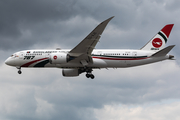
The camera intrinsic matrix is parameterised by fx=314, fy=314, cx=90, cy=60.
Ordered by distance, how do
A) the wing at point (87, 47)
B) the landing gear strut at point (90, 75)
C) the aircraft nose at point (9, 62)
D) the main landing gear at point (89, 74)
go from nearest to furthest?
the wing at point (87, 47), the main landing gear at point (89, 74), the landing gear strut at point (90, 75), the aircraft nose at point (9, 62)

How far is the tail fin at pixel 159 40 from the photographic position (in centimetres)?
4994

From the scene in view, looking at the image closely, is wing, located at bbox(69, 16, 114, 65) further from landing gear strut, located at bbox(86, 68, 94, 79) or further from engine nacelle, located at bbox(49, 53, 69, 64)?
landing gear strut, located at bbox(86, 68, 94, 79)

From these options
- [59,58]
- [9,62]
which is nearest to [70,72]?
[59,58]

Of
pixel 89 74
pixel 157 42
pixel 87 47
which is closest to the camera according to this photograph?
pixel 87 47

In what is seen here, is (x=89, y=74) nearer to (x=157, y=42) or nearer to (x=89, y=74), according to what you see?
(x=89, y=74)

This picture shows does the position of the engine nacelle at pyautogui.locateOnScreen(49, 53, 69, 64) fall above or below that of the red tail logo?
below

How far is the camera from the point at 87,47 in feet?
148

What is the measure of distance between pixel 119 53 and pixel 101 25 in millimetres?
9588

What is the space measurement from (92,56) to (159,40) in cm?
1118

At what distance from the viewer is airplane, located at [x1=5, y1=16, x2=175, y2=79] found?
45781mm

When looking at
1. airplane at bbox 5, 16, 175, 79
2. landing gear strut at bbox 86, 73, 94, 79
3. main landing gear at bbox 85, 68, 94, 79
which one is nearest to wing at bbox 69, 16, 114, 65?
airplane at bbox 5, 16, 175, 79

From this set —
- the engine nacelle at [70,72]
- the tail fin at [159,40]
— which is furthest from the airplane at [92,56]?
the engine nacelle at [70,72]

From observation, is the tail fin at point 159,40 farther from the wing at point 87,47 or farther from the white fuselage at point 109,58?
the wing at point 87,47

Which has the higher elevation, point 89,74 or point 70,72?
point 70,72
